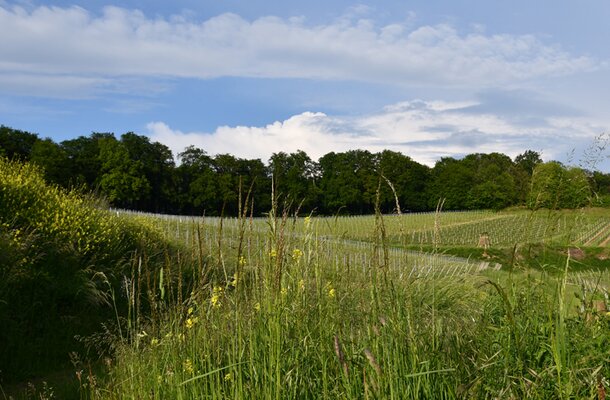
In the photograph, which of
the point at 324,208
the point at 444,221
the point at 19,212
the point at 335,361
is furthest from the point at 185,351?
the point at 324,208

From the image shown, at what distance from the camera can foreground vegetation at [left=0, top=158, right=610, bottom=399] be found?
2.94 metres

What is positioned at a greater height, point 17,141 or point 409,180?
point 17,141

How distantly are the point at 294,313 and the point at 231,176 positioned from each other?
5488 centimetres

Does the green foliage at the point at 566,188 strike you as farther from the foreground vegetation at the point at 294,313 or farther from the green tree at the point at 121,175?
the green tree at the point at 121,175

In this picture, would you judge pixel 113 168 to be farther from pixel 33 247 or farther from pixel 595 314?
pixel 595 314

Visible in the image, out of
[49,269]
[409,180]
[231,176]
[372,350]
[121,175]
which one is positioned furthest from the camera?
[409,180]

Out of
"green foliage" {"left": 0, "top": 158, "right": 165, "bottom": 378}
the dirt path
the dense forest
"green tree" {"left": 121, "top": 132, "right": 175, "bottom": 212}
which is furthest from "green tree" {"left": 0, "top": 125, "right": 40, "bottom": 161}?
the dirt path

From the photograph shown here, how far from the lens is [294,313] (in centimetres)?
371

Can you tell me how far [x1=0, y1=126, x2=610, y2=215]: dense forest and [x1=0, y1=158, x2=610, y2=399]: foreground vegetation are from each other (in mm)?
29431

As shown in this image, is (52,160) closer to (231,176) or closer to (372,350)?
(231,176)

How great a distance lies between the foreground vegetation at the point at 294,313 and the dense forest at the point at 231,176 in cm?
2943

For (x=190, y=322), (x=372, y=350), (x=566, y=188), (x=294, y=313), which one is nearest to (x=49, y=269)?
(x=190, y=322)

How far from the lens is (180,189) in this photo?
56.4 m

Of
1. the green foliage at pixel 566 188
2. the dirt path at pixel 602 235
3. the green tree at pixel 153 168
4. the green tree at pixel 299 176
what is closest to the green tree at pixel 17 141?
the green tree at pixel 153 168
